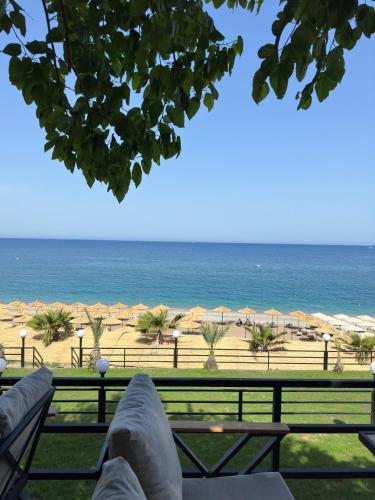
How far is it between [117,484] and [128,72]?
1651 millimetres

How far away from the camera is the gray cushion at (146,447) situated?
1.11 m

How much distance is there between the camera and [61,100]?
67.2 inches

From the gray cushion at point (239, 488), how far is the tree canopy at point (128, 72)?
140 centimetres

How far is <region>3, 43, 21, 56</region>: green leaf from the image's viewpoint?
1.36 m

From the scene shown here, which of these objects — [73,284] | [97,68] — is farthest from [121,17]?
[73,284]

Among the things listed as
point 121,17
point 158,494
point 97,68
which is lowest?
point 158,494

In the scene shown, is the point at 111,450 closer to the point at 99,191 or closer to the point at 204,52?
the point at 99,191

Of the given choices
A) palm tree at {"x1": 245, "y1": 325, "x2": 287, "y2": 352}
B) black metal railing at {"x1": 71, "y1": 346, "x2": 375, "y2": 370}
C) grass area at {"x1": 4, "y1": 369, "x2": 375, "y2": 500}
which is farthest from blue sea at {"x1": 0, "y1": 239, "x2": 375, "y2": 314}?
grass area at {"x1": 4, "y1": 369, "x2": 375, "y2": 500}

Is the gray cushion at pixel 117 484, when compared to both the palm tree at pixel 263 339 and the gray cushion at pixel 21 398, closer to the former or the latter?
the gray cushion at pixel 21 398

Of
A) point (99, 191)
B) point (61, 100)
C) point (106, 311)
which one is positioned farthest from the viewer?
point (106, 311)

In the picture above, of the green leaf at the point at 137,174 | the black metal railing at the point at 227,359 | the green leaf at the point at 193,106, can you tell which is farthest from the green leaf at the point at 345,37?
the black metal railing at the point at 227,359

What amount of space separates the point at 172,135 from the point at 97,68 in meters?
0.43

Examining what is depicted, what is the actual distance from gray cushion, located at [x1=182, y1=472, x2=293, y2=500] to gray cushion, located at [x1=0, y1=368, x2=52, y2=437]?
777 mm

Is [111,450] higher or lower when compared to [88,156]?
lower
